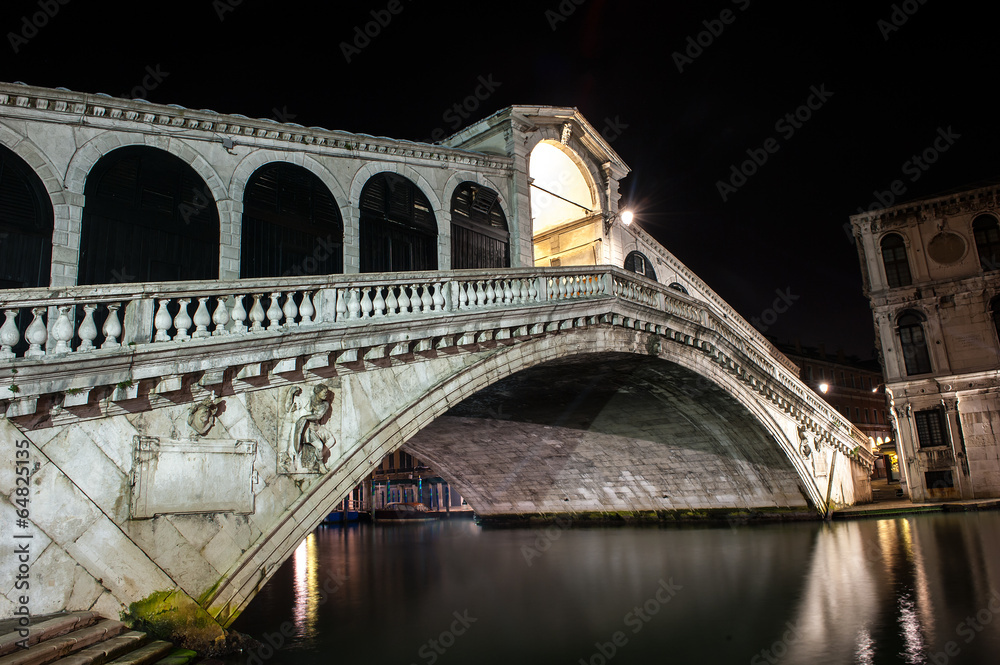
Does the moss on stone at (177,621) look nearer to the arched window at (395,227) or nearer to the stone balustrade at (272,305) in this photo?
the stone balustrade at (272,305)

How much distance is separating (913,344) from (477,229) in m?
20.7

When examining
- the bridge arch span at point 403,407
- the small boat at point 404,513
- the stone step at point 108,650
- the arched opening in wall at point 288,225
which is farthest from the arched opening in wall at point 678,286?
the small boat at point 404,513

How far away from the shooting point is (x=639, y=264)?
21.8 m

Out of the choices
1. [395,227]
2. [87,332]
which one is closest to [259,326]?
[87,332]

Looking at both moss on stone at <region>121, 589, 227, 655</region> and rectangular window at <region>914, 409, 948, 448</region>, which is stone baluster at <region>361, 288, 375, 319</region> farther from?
rectangular window at <region>914, 409, 948, 448</region>

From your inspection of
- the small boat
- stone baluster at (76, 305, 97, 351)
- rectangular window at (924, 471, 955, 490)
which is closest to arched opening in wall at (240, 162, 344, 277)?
stone baluster at (76, 305, 97, 351)

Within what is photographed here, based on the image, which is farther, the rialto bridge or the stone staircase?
the rialto bridge

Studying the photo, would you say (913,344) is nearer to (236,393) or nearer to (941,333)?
(941,333)

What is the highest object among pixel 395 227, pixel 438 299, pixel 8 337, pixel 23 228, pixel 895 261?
pixel 895 261

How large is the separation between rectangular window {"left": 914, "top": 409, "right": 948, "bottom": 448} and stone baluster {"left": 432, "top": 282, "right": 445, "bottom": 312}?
23716mm

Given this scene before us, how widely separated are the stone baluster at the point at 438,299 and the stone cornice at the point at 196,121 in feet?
13.6

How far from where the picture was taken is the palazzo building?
25078 millimetres

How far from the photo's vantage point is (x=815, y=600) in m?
10.9

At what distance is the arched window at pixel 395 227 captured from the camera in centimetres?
1352
